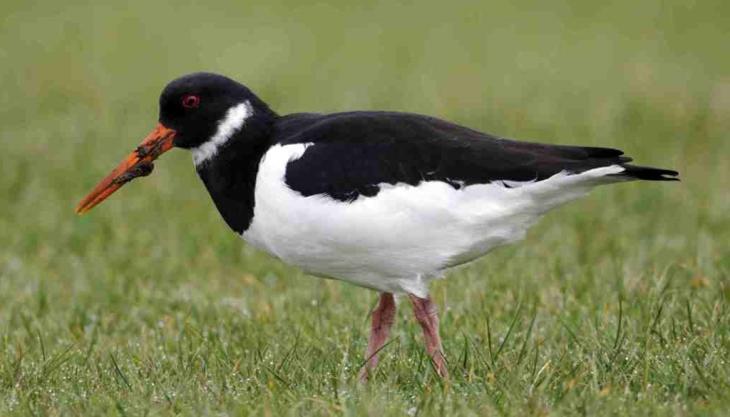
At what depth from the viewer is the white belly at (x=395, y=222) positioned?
17.5 feet

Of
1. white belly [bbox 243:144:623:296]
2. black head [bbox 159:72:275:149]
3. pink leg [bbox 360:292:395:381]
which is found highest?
black head [bbox 159:72:275:149]

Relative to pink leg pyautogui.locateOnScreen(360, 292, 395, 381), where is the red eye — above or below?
above

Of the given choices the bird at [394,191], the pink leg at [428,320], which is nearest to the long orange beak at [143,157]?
the bird at [394,191]

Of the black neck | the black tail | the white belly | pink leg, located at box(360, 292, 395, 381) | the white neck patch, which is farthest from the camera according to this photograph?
pink leg, located at box(360, 292, 395, 381)

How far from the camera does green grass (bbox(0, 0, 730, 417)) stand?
5.24 metres

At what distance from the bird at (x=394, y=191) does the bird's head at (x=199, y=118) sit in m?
0.11

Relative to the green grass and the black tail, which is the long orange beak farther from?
the black tail

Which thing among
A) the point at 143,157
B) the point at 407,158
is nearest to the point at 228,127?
the point at 143,157

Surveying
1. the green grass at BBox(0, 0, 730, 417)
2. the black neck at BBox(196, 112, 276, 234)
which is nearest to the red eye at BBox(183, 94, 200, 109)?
the black neck at BBox(196, 112, 276, 234)

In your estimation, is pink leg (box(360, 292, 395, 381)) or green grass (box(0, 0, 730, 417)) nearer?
green grass (box(0, 0, 730, 417))

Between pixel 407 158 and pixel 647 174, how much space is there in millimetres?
963

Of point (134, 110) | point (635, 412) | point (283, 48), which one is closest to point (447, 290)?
point (635, 412)

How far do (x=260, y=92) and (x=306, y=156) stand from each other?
794 centimetres

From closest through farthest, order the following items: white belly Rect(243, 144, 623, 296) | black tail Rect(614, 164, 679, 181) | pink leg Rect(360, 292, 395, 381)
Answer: black tail Rect(614, 164, 679, 181) → white belly Rect(243, 144, 623, 296) → pink leg Rect(360, 292, 395, 381)
